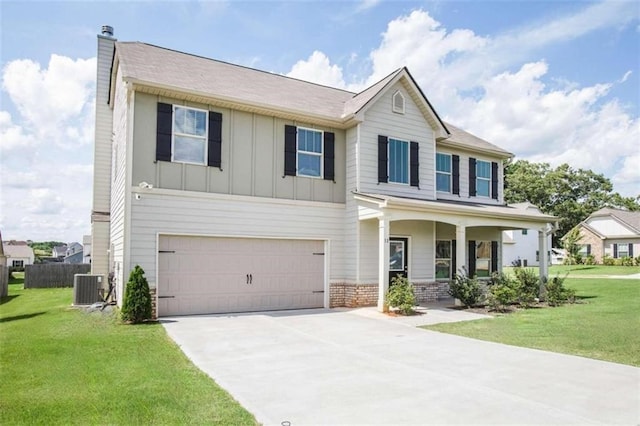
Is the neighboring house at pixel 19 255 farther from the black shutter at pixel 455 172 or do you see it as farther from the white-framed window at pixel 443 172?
the black shutter at pixel 455 172

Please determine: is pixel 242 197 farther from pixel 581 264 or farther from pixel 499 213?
pixel 581 264

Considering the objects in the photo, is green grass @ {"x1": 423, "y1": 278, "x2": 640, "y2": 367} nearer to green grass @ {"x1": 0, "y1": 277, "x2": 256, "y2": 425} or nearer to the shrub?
the shrub

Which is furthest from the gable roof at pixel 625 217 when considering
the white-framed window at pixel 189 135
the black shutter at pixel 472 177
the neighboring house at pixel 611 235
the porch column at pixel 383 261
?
the white-framed window at pixel 189 135

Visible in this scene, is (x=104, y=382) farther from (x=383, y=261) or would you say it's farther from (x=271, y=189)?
(x=383, y=261)

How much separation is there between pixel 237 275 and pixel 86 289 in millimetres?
5290

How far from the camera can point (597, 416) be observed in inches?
185

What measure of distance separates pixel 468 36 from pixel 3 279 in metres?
20.9

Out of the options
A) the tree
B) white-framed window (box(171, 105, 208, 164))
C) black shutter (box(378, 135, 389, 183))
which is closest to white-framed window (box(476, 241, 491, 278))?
black shutter (box(378, 135, 389, 183))

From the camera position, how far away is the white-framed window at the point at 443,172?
1675 cm

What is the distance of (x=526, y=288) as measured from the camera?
48.9 feet

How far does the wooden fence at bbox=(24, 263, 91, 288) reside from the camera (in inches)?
963

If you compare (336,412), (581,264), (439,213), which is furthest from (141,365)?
(581,264)

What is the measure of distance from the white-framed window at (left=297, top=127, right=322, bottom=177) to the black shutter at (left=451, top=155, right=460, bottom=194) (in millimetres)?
6025

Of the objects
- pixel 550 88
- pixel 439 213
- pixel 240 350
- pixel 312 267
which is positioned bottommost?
pixel 240 350
